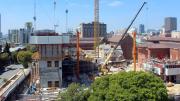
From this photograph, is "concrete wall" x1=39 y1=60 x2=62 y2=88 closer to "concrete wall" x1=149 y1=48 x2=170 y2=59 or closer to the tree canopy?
the tree canopy

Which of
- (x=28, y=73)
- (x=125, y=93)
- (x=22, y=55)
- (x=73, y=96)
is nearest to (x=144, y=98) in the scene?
(x=125, y=93)

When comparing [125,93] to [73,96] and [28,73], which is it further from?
[28,73]

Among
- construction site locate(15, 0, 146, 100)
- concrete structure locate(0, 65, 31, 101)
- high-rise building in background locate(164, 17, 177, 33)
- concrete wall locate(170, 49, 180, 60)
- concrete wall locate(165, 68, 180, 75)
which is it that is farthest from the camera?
high-rise building in background locate(164, 17, 177, 33)

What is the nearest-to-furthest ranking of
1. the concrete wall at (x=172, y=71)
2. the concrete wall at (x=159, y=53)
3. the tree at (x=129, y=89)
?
the tree at (x=129, y=89) → the concrete wall at (x=172, y=71) → the concrete wall at (x=159, y=53)

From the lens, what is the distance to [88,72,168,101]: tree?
2432cm

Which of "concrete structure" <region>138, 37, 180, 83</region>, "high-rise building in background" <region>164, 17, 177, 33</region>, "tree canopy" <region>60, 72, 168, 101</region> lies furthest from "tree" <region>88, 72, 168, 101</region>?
"high-rise building in background" <region>164, 17, 177, 33</region>

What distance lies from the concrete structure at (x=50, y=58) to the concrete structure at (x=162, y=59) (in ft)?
35.4

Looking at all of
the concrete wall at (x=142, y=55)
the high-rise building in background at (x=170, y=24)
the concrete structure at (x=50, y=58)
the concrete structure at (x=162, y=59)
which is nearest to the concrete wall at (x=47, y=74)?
the concrete structure at (x=50, y=58)

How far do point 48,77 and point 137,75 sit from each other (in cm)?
1630

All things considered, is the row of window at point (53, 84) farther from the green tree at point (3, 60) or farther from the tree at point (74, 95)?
the green tree at point (3, 60)

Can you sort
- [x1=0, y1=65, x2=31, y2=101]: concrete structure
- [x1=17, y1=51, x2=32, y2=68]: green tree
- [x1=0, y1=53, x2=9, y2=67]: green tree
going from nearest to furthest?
[x1=0, y1=65, x2=31, y2=101]: concrete structure → [x1=0, y1=53, x2=9, y2=67]: green tree → [x1=17, y1=51, x2=32, y2=68]: green tree

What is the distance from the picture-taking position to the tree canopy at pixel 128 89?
958 inches

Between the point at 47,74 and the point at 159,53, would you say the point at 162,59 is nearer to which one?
the point at 159,53

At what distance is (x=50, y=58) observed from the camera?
131 feet
